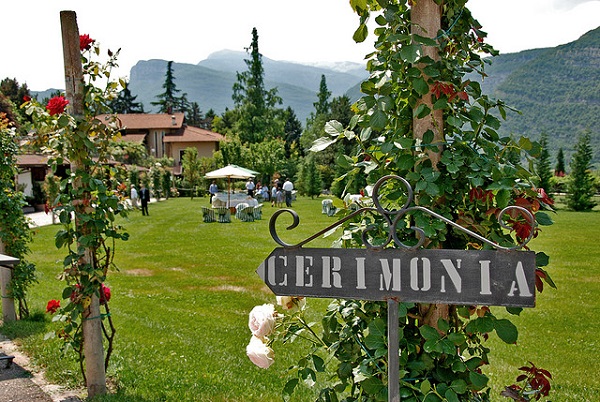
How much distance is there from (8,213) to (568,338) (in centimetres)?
681

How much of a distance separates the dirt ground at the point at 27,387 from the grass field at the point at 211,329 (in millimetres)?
119

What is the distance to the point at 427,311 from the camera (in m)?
2.15

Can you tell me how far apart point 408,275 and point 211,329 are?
5.02m

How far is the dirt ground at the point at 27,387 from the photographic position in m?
4.23

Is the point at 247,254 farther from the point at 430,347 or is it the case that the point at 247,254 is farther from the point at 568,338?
the point at 430,347

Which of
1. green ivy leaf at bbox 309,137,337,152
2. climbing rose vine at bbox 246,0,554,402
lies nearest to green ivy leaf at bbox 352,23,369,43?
climbing rose vine at bbox 246,0,554,402

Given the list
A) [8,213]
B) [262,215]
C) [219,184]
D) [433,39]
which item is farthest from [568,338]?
[219,184]

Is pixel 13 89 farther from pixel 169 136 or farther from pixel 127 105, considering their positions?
pixel 127 105

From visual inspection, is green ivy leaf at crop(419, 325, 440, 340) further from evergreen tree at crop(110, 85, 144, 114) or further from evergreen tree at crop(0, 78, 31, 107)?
evergreen tree at crop(110, 85, 144, 114)

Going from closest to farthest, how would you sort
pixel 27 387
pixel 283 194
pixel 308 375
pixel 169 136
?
pixel 308 375 < pixel 27 387 < pixel 283 194 < pixel 169 136

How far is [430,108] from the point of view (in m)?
2.11

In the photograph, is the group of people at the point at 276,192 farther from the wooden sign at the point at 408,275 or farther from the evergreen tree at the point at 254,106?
the wooden sign at the point at 408,275

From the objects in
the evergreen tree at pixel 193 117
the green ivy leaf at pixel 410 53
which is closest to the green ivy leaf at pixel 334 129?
the green ivy leaf at pixel 410 53

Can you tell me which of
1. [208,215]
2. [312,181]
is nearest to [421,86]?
[208,215]
